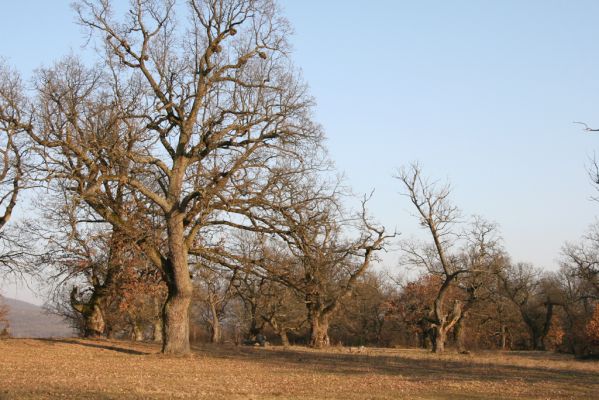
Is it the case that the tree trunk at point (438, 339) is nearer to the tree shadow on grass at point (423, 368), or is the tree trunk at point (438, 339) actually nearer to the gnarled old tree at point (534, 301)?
the tree shadow on grass at point (423, 368)

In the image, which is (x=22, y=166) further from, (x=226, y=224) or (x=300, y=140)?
(x=300, y=140)

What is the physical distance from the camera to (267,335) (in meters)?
56.1

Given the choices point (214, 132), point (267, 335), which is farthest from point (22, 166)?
point (267, 335)

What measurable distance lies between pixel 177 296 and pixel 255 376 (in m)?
6.13

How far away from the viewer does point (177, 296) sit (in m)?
22.6

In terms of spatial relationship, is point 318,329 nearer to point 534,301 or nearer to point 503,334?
point 503,334

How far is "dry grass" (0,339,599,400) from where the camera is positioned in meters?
13.4

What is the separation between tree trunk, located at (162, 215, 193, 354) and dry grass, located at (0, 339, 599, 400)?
2.51 ft

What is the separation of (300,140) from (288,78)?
2403 mm

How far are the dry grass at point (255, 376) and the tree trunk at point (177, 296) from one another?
0.77 metres

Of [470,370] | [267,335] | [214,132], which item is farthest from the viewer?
[267,335]

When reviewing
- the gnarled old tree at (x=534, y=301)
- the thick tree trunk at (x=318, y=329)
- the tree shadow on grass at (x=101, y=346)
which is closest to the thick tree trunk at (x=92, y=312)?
the tree shadow on grass at (x=101, y=346)

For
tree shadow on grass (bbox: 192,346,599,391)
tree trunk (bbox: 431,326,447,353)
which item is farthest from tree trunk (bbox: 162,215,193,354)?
tree trunk (bbox: 431,326,447,353)

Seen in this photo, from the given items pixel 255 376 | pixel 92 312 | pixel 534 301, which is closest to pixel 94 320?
pixel 92 312
